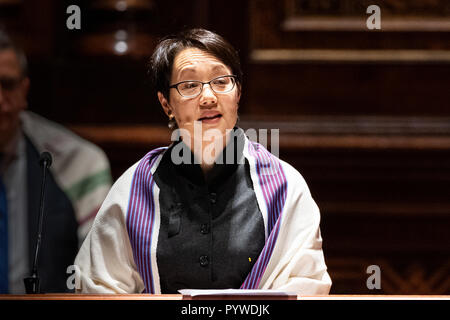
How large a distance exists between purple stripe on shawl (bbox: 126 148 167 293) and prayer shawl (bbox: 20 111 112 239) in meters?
0.42

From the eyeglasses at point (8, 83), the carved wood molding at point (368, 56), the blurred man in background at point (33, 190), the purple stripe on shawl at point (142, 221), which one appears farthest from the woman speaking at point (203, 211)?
the carved wood molding at point (368, 56)

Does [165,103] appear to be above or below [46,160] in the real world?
above

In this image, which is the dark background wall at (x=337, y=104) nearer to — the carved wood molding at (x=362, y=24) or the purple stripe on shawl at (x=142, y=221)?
the carved wood molding at (x=362, y=24)

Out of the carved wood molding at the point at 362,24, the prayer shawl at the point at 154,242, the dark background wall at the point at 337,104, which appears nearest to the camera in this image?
the prayer shawl at the point at 154,242

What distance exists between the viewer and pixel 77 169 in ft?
8.57

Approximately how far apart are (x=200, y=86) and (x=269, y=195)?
1.21 feet

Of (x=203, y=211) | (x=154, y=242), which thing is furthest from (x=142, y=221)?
(x=203, y=211)

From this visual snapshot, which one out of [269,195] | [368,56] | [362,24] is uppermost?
[362,24]

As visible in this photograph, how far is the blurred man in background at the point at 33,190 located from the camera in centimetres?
247

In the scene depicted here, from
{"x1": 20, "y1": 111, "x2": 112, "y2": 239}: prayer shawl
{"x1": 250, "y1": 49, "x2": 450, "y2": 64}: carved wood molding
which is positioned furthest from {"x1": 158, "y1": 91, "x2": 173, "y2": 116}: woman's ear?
{"x1": 250, "y1": 49, "x2": 450, "y2": 64}: carved wood molding

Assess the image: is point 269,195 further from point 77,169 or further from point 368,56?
point 368,56
